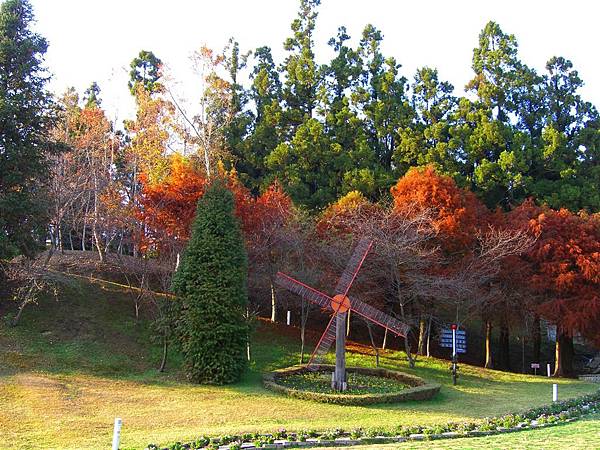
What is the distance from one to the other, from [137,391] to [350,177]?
57.8ft

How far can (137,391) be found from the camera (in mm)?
17062

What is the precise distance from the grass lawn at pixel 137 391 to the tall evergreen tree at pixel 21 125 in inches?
147

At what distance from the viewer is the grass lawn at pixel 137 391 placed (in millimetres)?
12938

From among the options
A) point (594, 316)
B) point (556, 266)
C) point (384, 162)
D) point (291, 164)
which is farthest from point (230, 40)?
point (594, 316)

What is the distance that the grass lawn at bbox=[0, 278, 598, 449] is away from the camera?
12938 mm

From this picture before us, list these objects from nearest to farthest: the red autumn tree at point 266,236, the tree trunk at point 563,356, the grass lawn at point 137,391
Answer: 1. the grass lawn at point 137,391
2. the red autumn tree at point 266,236
3. the tree trunk at point 563,356

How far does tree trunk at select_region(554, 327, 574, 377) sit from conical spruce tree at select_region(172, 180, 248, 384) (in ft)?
50.4

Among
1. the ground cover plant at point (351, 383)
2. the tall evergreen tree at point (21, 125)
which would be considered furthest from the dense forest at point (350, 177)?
the ground cover plant at point (351, 383)

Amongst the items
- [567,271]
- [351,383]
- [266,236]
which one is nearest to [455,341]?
[351,383]

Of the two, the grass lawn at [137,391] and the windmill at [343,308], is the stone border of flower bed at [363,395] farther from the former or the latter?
the windmill at [343,308]

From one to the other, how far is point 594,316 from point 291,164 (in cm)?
1693

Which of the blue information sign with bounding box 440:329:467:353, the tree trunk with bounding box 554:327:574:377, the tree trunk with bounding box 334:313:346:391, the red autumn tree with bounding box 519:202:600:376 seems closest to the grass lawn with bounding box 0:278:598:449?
the blue information sign with bounding box 440:329:467:353

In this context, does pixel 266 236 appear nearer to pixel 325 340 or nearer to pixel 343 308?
pixel 325 340

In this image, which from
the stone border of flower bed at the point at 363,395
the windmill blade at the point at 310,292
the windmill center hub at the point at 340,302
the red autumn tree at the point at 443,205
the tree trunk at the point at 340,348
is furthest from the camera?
the red autumn tree at the point at 443,205
